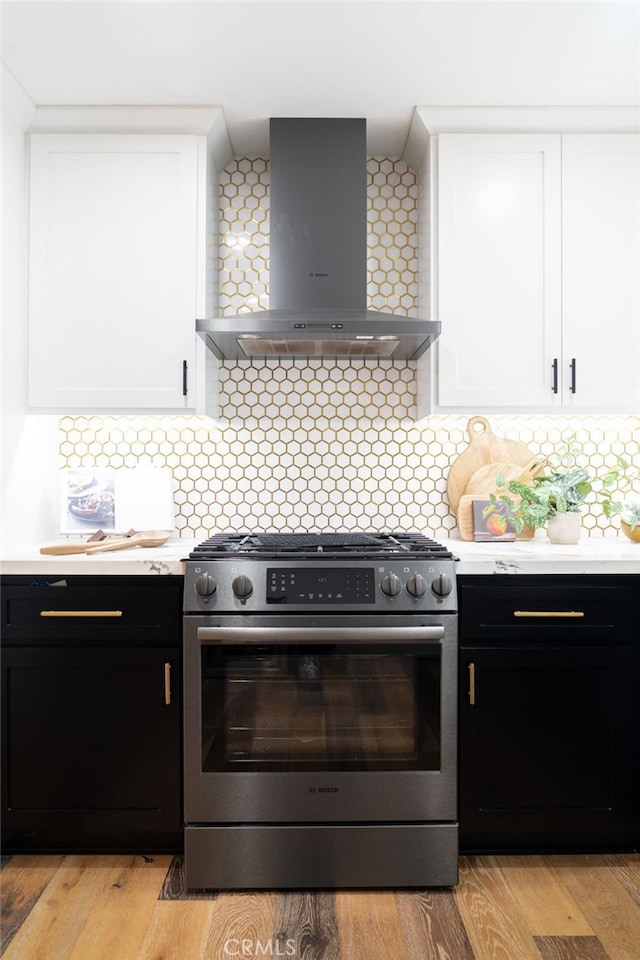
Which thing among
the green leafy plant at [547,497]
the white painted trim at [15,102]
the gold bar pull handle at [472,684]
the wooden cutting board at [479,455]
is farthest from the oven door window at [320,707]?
the white painted trim at [15,102]

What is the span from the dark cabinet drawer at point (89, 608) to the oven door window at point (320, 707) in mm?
207

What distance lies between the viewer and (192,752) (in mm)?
1990

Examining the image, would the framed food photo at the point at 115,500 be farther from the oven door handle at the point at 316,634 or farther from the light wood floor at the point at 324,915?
the light wood floor at the point at 324,915

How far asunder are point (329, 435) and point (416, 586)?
945 millimetres

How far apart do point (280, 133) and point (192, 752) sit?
218 cm

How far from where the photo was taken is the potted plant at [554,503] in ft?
7.71

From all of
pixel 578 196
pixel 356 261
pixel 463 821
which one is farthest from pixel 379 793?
pixel 578 196

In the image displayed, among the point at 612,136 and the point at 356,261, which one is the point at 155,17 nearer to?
the point at 356,261

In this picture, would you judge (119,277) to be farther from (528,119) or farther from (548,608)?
(548,608)

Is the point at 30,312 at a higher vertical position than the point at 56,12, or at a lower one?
lower

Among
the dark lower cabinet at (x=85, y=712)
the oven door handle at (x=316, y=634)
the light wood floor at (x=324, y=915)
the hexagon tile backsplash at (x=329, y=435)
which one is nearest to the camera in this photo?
the light wood floor at (x=324, y=915)

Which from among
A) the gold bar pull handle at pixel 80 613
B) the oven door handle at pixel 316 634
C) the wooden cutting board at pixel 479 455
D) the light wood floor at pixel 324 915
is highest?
the wooden cutting board at pixel 479 455

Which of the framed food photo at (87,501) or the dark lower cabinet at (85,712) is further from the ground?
the framed food photo at (87,501)

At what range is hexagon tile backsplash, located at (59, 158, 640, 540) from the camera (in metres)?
2.71
